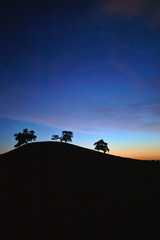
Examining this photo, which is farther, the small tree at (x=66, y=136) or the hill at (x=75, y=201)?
the small tree at (x=66, y=136)

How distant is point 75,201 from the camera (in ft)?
20.1

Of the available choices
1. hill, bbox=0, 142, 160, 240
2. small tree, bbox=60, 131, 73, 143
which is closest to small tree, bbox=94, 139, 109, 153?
small tree, bbox=60, 131, 73, 143

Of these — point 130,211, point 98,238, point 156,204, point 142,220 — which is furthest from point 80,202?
point 156,204

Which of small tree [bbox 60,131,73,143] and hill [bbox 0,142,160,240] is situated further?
small tree [bbox 60,131,73,143]

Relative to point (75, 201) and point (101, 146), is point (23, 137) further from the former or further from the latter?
point (75, 201)

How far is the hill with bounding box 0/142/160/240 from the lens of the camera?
15.1 ft

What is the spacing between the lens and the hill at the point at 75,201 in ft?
15.1

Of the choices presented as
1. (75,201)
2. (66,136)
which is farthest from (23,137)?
(75,201)

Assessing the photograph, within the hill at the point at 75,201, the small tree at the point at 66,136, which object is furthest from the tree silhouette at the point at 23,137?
the hill at the point at 75,201

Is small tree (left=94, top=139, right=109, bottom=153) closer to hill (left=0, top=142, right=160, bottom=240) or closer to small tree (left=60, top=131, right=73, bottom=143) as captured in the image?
small tree (left=60, top=131, right=73, bottom=143)

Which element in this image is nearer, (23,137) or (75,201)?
(75,201)

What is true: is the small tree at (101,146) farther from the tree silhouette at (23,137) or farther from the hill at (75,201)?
the hill at (75,201)

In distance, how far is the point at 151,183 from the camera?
8.12m

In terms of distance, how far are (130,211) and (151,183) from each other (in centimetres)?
351
